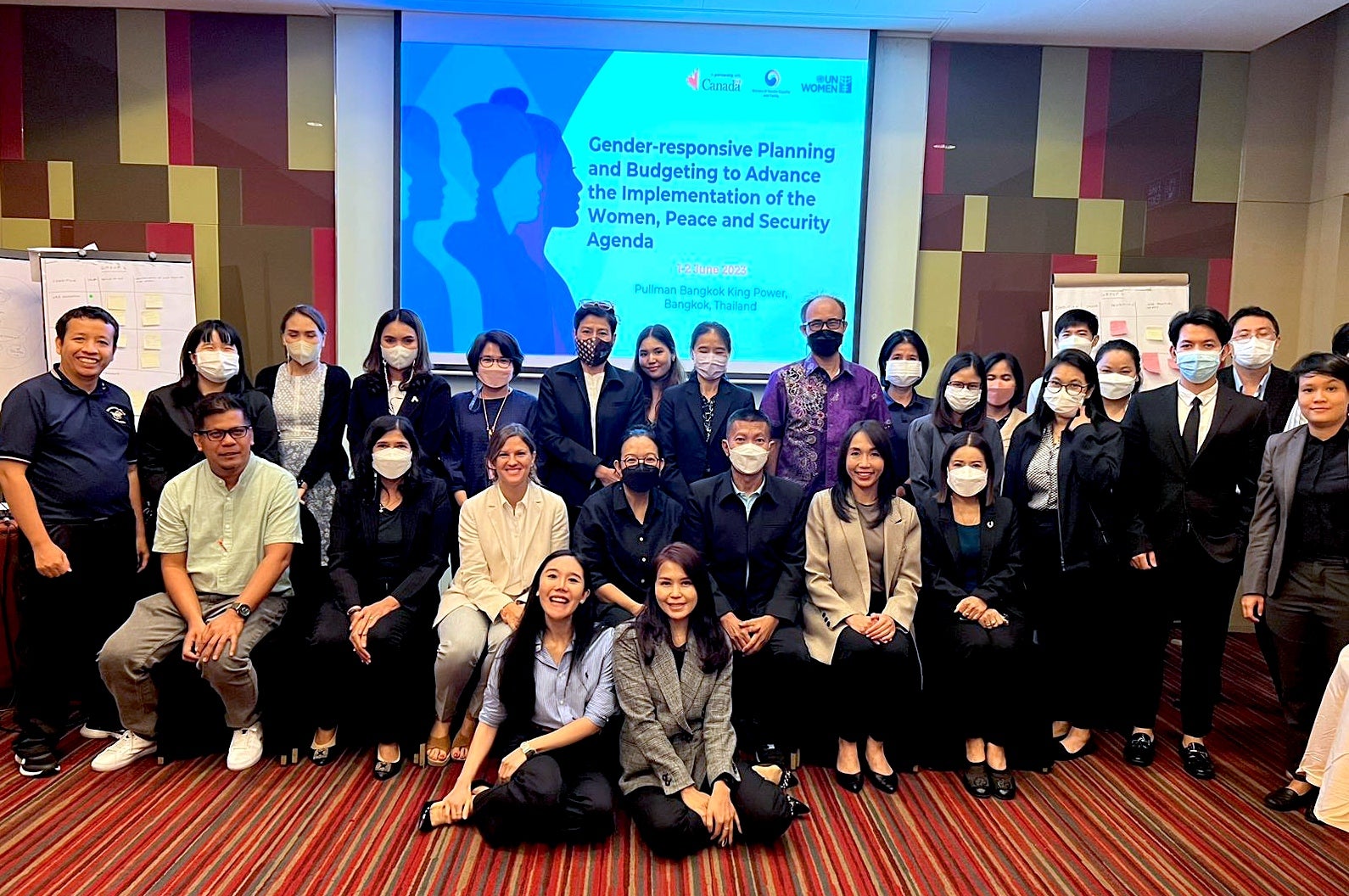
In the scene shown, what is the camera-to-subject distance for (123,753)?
3.28 metres

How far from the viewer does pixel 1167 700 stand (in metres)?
4.23

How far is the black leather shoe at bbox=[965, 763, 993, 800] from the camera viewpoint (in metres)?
3.23

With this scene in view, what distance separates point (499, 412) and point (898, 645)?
212 centimetres

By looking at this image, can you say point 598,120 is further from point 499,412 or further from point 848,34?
point 499,412

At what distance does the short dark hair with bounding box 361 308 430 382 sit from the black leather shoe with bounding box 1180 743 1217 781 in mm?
3629

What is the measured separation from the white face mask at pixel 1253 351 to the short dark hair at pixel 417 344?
146 inches

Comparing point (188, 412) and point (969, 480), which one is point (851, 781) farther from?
point (188, 412)

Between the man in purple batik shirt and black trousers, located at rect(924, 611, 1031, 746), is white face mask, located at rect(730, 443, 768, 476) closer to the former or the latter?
the man in purple batik shirt

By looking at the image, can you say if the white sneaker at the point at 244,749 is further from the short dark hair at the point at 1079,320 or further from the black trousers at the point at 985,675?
the short dark hair at the point at 1079,320

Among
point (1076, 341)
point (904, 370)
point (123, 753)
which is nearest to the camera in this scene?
point (123, 753)

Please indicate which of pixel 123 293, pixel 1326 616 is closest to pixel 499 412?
pixel 123 293

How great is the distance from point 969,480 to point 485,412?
224cm

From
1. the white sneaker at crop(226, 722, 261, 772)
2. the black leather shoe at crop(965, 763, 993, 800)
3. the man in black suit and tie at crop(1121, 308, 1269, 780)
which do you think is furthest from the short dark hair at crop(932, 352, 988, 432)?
the white sneaker at crop(226, 722, 261, 772)

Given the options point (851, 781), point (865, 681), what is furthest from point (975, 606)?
point (851, 781)
